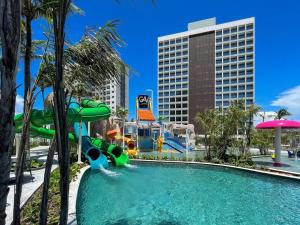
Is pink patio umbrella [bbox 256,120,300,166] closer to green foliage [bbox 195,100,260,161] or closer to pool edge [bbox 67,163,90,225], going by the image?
green foliage [bbox 195,100,260,161]

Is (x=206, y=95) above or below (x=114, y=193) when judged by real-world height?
above

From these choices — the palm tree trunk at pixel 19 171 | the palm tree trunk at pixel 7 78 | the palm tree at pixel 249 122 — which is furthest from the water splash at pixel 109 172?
the palm tree trunk at pixel 7 78

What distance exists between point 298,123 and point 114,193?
41.5 ft

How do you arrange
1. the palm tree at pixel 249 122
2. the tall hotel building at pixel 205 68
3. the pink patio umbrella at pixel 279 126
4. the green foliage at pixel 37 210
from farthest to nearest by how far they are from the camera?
the tall hotel building at pixel 205 68 < the palm tree at pixel 249 122 < the pink patio umbrella at pixel 279 126 < the green foliage at pixel 37 210

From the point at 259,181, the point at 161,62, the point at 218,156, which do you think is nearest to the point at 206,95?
the point at 161,62

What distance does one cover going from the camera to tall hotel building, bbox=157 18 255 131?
3009 inches

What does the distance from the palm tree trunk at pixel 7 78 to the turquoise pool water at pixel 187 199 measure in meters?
4.28

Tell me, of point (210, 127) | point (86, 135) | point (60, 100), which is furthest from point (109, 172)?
point (60, 100)

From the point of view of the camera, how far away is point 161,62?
90.3 meters

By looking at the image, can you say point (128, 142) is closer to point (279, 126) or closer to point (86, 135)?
point (86, 135)

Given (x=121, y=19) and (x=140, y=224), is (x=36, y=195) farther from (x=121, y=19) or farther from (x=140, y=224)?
(x=121, y=19)

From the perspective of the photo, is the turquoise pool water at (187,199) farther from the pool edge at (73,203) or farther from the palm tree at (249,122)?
the palm tree at (249,122)

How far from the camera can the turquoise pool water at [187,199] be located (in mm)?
6285

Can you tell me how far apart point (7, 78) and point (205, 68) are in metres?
84.2
